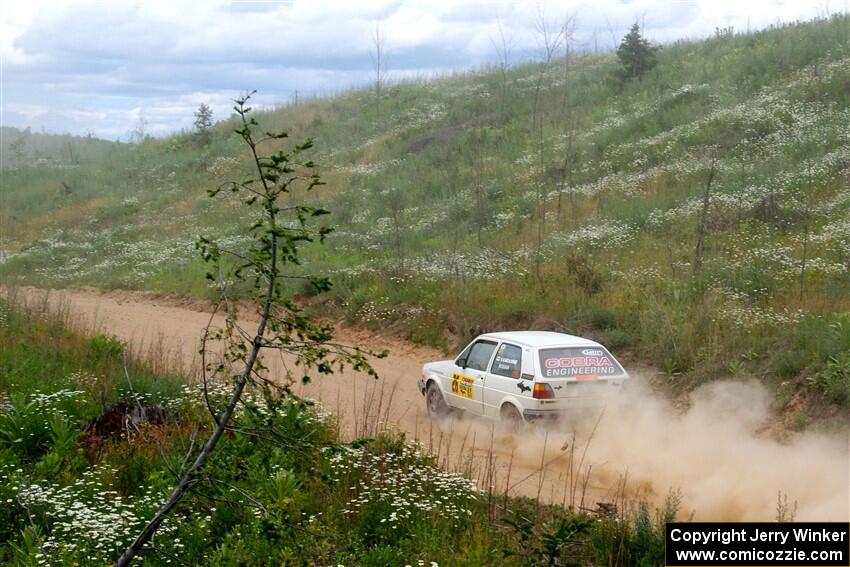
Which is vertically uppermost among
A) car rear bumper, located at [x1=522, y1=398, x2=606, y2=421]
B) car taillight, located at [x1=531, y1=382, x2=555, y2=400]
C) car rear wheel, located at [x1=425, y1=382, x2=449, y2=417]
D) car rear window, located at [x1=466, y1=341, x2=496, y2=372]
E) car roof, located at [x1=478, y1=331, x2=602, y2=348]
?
car roof, located at [x1=478, y1=331, x2=602, y2=348]

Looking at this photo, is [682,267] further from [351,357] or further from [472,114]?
[472,114]

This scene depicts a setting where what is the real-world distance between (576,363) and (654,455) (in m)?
1.62

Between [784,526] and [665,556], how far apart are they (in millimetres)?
926

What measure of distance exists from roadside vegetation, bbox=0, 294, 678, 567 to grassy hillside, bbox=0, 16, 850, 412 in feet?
19.9

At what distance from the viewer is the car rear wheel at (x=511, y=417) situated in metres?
12.4

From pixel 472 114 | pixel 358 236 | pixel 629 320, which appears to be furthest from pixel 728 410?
pixel 472 114

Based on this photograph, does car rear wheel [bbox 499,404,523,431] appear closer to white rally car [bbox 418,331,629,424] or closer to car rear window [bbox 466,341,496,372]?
white rally car [bbox 418,331,629,424]

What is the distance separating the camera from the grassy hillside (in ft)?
52.3

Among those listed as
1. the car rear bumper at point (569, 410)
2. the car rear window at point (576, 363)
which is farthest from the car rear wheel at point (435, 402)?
the car rear window at point (576, 363)

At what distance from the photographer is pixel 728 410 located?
519 inches

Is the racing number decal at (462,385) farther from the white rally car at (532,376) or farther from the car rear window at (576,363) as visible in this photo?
the car rear window at (576,363)

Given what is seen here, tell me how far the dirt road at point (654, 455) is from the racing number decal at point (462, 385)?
0.39 m

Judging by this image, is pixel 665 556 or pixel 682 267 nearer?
pixel 665 556

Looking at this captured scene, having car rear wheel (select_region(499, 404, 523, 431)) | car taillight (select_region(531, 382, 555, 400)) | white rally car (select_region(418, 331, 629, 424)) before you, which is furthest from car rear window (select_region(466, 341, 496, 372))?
car taillight (select_region(531, 382, 555, 400))
